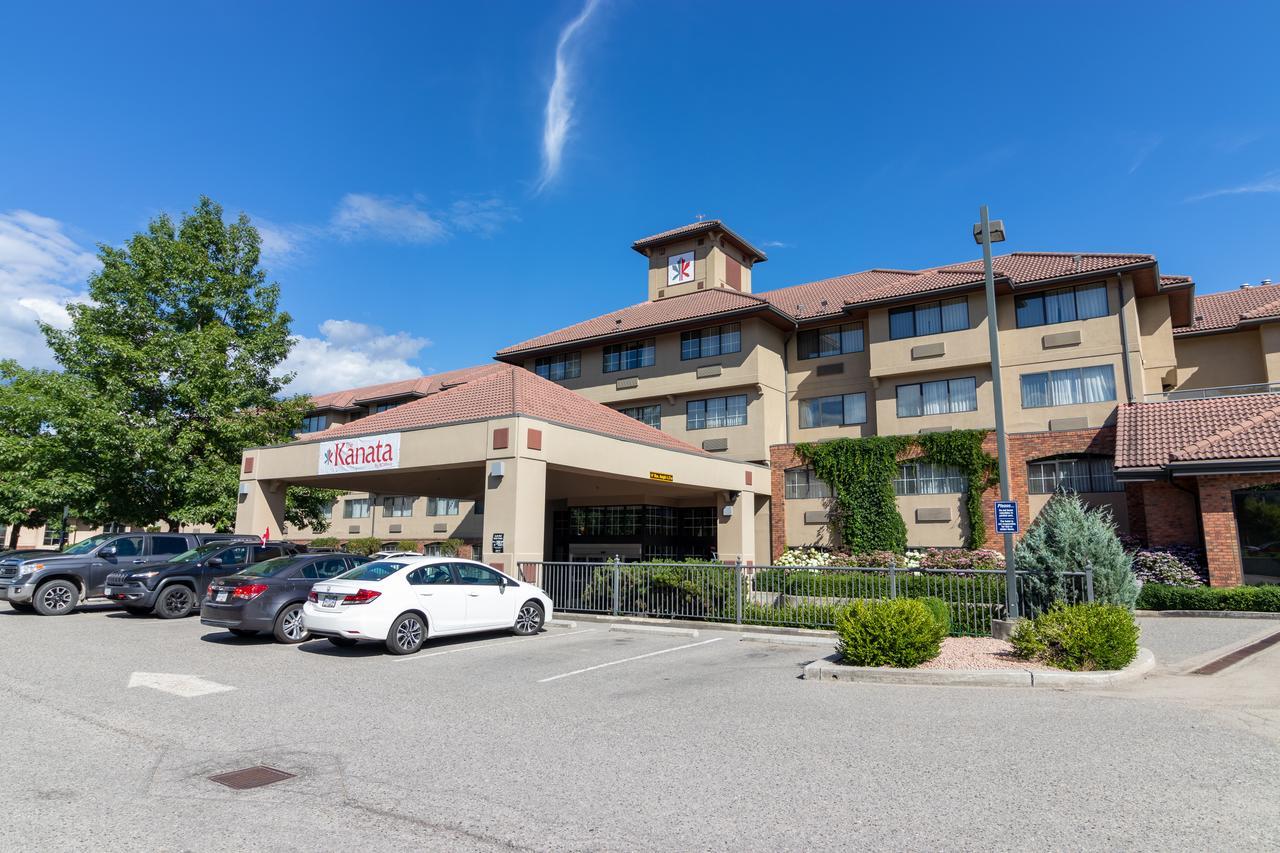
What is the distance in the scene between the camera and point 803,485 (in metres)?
31.5

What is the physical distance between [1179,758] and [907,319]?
25.6 metres

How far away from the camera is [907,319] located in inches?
1190

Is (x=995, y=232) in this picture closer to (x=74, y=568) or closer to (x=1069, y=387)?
Result: (x=1069, y=387)

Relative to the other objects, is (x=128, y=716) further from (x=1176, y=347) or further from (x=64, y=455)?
(x=1176, y=347)

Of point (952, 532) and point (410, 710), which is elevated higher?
point (952, 532)

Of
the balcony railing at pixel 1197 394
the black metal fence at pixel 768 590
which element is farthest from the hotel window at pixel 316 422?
the balcony railing at pixel 1197 394

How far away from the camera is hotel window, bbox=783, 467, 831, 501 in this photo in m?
31.0

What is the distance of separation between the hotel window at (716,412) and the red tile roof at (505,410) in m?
7.45

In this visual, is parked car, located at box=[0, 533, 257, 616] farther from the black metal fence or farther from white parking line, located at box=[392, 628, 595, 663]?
the black metal fence

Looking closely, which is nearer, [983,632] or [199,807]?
[199,807]

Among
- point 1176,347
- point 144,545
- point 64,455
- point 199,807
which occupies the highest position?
point 1176,347

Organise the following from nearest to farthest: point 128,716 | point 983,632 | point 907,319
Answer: point 128,716 < point 983,632 < point 907,319

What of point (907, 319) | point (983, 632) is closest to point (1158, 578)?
point (983, 632)

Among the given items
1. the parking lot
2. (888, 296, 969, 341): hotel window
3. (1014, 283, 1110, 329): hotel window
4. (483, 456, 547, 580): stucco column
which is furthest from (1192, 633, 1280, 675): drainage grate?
(888, 296, 969, 341): hotel window
